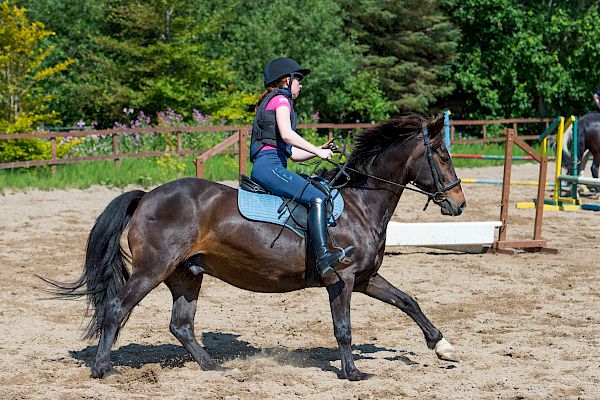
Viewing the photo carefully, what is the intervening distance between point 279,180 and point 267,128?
39 cm

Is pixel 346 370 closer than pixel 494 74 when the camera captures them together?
Yes

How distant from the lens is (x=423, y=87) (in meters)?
32.5

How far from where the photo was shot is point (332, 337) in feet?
25.0

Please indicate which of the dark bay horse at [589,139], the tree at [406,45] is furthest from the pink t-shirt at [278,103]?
the tree at [406,45]

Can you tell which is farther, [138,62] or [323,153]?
[138,62]

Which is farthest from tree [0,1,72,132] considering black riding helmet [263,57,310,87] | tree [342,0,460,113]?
tree [342,0,460,113]

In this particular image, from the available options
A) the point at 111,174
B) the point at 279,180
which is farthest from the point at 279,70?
the point at 111,174

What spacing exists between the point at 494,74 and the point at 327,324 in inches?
1029

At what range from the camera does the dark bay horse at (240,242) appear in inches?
250

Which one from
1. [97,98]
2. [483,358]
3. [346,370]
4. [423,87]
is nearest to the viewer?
[346,370]

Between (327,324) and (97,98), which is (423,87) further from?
(327,324)

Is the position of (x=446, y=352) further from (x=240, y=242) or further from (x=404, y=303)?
(x=240, y=242)

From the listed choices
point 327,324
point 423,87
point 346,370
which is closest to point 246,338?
point 327,324

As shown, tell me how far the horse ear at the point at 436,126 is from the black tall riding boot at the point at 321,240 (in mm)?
1005
